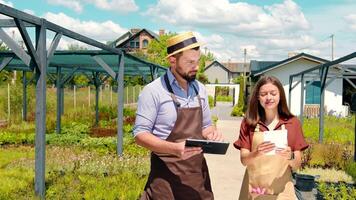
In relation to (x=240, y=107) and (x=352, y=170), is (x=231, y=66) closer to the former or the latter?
(x=240, y=107)

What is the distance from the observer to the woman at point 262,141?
11.4 ft

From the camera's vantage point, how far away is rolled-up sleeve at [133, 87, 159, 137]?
2.75 metres

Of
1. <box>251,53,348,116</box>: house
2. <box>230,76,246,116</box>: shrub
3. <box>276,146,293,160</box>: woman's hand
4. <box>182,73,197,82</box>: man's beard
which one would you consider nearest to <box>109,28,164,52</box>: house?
<box>230,76,246,116</box>: shrub

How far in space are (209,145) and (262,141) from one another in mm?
902

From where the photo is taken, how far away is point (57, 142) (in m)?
12.8

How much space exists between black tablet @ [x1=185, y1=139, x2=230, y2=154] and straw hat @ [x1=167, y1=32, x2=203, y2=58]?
1.88 ft

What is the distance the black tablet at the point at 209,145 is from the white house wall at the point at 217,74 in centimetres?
8086

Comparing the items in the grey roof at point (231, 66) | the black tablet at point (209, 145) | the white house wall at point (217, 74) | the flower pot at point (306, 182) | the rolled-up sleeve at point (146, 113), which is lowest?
the flower pot at point (306, 182)

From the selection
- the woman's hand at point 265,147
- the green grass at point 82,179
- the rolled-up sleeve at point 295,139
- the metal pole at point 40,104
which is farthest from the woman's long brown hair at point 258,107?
the metal pole at point 40,104

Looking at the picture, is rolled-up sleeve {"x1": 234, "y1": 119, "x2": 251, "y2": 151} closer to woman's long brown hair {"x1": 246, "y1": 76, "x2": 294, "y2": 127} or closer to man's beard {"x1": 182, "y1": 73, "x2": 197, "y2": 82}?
woman's long brown hair {"x1": 246, "y1": 76, "x2": 294, "y2": 127}

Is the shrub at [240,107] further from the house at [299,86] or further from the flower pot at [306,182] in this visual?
the flower pot at [306,182]

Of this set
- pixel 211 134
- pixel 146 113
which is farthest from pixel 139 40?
pixel 146 113

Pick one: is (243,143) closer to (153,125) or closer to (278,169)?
(278,169)

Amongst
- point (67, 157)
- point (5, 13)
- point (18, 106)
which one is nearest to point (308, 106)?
point (18, 106)
